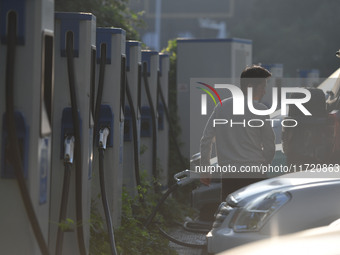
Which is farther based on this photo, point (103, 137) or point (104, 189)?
point (103, 137)

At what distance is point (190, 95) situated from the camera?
14320 mm

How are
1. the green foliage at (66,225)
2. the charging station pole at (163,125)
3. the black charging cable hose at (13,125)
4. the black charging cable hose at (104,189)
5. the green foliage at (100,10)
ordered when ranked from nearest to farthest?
1. the black charging cable hose at (13,125)
2. the green foliage at (66,225)
3. the black charging cable hose at (104,189)
4. the charging station pole at (163,125)
5. the green foliage at (100,10)

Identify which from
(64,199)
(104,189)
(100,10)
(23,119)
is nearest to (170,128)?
(100,10)

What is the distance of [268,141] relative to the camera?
7.39 meters

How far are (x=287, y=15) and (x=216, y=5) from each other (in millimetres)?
16776

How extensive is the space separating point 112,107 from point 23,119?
9.06ft

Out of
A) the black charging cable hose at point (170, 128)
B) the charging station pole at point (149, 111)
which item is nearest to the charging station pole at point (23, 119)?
the charging station pole at point (149, 111)

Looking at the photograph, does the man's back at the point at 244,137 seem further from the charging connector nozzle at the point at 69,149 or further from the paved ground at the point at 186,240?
the paved ground at the point at 186,240

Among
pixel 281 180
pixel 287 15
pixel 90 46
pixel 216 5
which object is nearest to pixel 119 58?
pixel 90 46

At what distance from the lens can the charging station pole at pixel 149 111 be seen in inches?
447

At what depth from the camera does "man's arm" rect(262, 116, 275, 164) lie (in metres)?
7.36

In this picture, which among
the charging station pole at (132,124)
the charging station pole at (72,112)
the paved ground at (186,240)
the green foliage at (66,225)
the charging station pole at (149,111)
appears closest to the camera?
the green foliage at (66,225)

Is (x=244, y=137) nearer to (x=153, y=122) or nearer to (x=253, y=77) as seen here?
(x=253, y=77)

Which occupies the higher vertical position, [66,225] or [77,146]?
[77,146]
